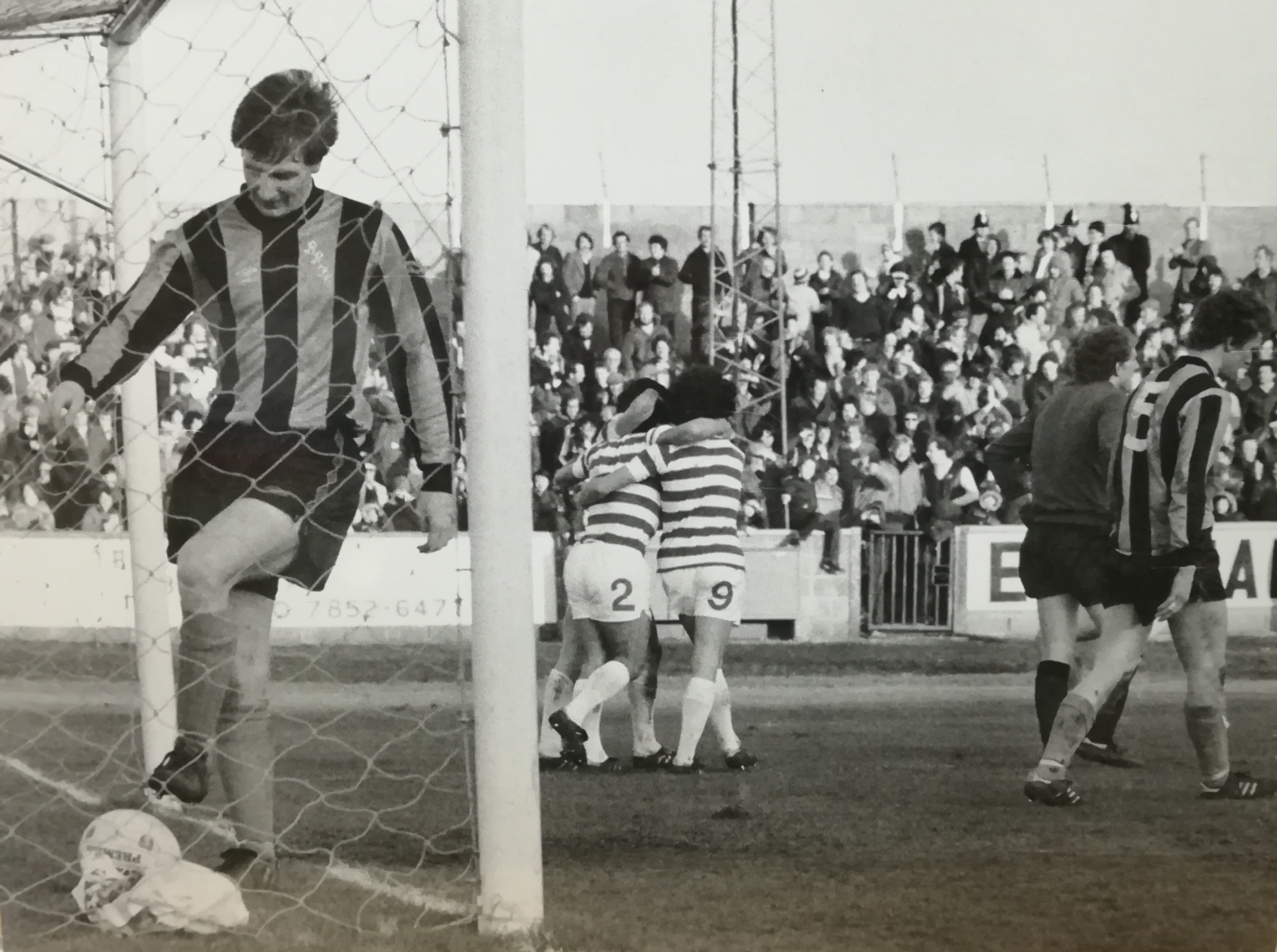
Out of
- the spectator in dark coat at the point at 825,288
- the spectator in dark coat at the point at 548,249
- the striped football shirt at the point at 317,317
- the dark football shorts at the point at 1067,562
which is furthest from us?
the dark football shorts at the point at 1067,562

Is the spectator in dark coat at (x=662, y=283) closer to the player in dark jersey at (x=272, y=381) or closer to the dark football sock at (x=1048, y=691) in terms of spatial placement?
the player in dark jersey at (x=272, y=381)

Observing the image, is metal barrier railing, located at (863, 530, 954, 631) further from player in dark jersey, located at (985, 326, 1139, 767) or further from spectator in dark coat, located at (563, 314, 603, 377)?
spectator in dark coat, located at (563, 314, 603, 377)

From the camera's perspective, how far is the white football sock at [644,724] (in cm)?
233

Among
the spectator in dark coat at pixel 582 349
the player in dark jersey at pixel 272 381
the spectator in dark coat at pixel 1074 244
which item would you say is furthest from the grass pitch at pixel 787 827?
the spectator in dark coat at pixel 1074 244

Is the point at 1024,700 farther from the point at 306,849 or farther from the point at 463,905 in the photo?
the point at 306,849

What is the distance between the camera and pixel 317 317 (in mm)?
2158

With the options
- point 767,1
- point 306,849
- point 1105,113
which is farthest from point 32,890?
point 1105,113

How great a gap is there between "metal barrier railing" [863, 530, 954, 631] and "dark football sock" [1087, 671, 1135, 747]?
0.32 m

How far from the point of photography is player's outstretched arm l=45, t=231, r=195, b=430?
221 centimetres

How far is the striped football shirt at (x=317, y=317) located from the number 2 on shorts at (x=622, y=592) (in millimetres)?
375

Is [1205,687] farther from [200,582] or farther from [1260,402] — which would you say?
[200,582]

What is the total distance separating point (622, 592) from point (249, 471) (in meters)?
0.69

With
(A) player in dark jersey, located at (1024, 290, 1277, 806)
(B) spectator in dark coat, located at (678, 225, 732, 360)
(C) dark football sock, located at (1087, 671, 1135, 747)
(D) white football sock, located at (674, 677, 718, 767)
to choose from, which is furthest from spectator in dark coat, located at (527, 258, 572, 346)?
(C) dark football sock, located at (1087, 671, 1135, 747)

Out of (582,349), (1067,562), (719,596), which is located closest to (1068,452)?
(1067,562)
